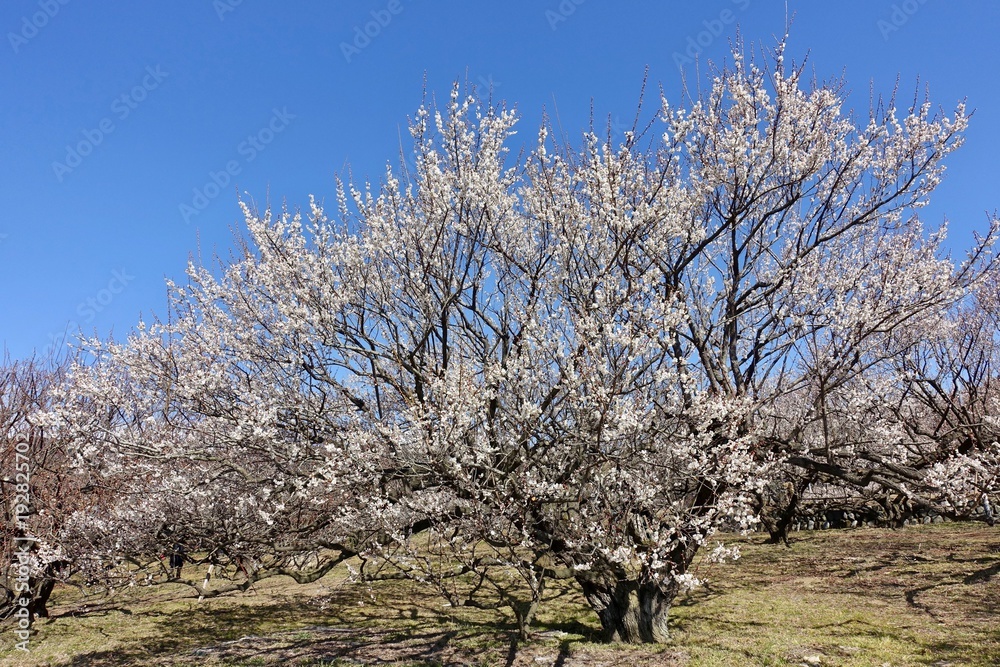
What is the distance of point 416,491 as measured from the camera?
7.28 meters

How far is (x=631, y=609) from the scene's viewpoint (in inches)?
319

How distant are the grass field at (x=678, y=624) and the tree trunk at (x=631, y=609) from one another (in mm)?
383

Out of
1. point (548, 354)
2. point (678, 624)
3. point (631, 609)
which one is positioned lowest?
point (678, 624)

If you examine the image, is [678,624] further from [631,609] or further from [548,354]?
[548,354]

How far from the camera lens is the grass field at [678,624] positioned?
7477mm

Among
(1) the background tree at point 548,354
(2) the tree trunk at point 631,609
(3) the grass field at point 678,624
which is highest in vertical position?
(1) the background tree at point 548,354

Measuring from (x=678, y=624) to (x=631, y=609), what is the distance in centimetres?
191

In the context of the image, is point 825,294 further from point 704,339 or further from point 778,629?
point 778,629

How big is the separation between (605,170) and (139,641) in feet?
39.0

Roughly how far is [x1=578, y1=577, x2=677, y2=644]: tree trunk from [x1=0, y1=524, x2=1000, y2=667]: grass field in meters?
0.38

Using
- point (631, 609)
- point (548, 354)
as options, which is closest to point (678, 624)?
point (631, 609)

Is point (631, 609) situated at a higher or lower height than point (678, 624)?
higher

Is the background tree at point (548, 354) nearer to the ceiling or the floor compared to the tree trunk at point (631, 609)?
nearer to the ceiling

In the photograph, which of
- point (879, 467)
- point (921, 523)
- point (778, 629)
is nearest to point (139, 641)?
point (778, 629)
